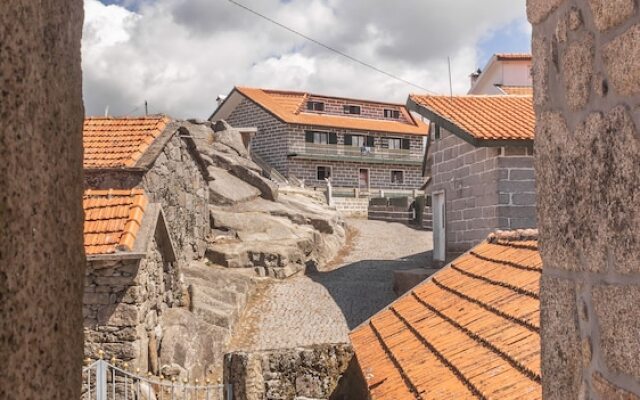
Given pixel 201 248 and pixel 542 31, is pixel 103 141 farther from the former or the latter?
pixel 542 31

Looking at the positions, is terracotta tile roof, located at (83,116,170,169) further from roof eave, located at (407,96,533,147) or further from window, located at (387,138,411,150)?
window, located at (387,138,411,150)

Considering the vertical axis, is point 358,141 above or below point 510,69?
below

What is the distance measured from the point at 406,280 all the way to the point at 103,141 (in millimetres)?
8736

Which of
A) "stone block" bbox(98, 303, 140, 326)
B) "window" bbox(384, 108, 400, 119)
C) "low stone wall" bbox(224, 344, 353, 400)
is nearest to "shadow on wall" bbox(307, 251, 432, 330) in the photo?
"stone block" bbox(98, 303, 140, 326)

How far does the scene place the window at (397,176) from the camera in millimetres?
44125

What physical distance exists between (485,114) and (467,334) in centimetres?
1124

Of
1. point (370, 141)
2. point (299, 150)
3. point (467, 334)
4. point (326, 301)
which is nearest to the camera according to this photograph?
point (467, 334)

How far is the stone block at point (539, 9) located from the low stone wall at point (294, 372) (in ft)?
14.6

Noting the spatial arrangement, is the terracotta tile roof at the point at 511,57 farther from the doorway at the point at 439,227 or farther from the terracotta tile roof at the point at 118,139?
the terracotta tile roof at the point at 118,139

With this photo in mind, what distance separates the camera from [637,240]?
57.6 inches

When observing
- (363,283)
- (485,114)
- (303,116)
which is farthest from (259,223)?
(303,116)

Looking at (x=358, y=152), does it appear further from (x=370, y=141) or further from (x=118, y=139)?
(x=118, y=139)

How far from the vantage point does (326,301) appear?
17.2 metres

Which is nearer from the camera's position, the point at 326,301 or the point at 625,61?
the point at 625,61
